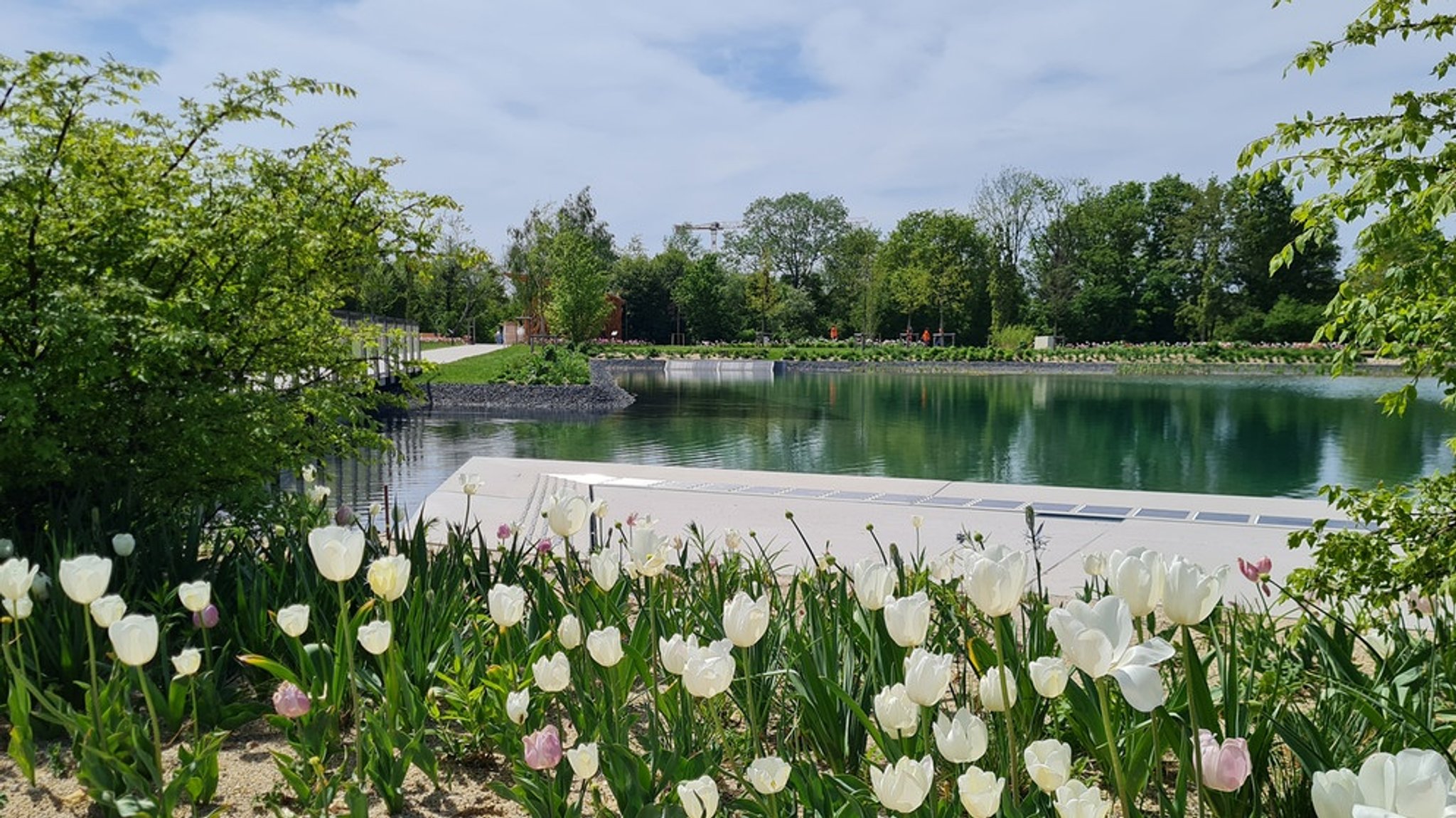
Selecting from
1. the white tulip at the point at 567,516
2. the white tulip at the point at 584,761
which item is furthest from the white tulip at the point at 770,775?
the white tulip at the point at 567,516

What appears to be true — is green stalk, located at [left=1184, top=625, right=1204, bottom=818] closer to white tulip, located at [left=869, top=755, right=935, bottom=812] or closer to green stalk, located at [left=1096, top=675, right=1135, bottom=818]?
green stalk, located at [left=1096, top=675, right=1135, bottom=818]

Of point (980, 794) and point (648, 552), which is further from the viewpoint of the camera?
point (648, 552)

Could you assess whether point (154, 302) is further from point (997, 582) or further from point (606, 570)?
point (997, 582)

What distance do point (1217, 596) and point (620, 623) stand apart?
182 centimetres

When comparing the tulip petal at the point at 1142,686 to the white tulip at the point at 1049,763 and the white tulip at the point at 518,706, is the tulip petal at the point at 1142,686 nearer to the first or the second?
the white tulip at the point at 1049,763

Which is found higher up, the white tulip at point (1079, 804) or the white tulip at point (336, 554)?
the white tulip at point (336, 554)

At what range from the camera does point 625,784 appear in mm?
2018

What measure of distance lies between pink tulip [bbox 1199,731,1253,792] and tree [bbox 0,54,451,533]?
3.72 m

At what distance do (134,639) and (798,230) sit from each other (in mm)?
65575

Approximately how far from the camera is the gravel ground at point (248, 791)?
229 cm

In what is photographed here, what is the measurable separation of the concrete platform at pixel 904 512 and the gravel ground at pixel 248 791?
2.65 metres

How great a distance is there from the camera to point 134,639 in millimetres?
1900

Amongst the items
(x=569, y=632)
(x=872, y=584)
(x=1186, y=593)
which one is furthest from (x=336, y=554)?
(x=1186, y=593)

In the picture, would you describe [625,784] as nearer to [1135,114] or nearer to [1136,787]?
[1136,787]
